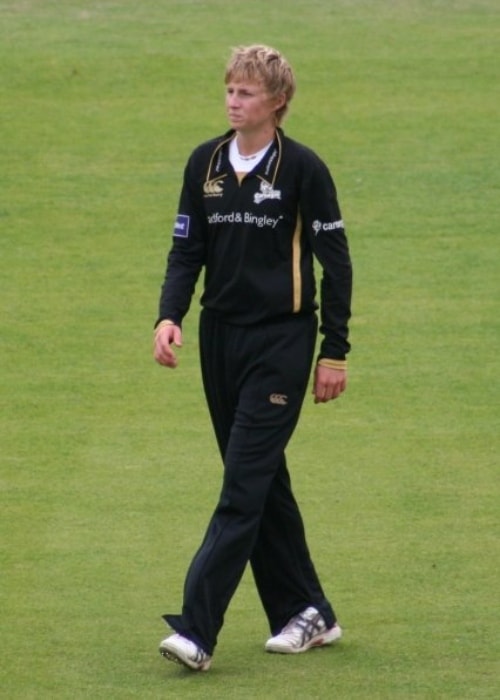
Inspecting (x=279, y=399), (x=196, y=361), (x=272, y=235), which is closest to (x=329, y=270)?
(x=272, y=235)

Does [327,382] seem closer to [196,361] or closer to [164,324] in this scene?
[164,324]

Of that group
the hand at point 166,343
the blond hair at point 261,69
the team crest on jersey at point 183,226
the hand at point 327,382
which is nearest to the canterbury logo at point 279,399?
the hand at point 327,382

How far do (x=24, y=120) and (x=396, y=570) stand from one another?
941 centimetres

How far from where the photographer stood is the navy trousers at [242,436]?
6.57 m

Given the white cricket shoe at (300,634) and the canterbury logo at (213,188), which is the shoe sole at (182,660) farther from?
the canterbury logo at (213,188)

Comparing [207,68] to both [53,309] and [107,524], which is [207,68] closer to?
[53,309]

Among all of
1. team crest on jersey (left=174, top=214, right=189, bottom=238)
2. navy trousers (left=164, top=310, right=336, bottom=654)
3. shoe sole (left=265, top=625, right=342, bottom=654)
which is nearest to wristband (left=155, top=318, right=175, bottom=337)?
navy trousers (left=164, top=310, right=336, bottom=654)

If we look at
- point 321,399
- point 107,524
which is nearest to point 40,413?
point 107,524

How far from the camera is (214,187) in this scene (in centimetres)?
664

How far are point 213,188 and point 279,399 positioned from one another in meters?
0.74

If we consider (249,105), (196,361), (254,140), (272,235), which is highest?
(249,105)

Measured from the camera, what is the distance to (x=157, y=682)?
6.48 m

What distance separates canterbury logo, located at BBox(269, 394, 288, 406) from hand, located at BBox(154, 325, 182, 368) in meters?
0.34

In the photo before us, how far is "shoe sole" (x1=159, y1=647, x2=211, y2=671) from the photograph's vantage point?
6516 mm
